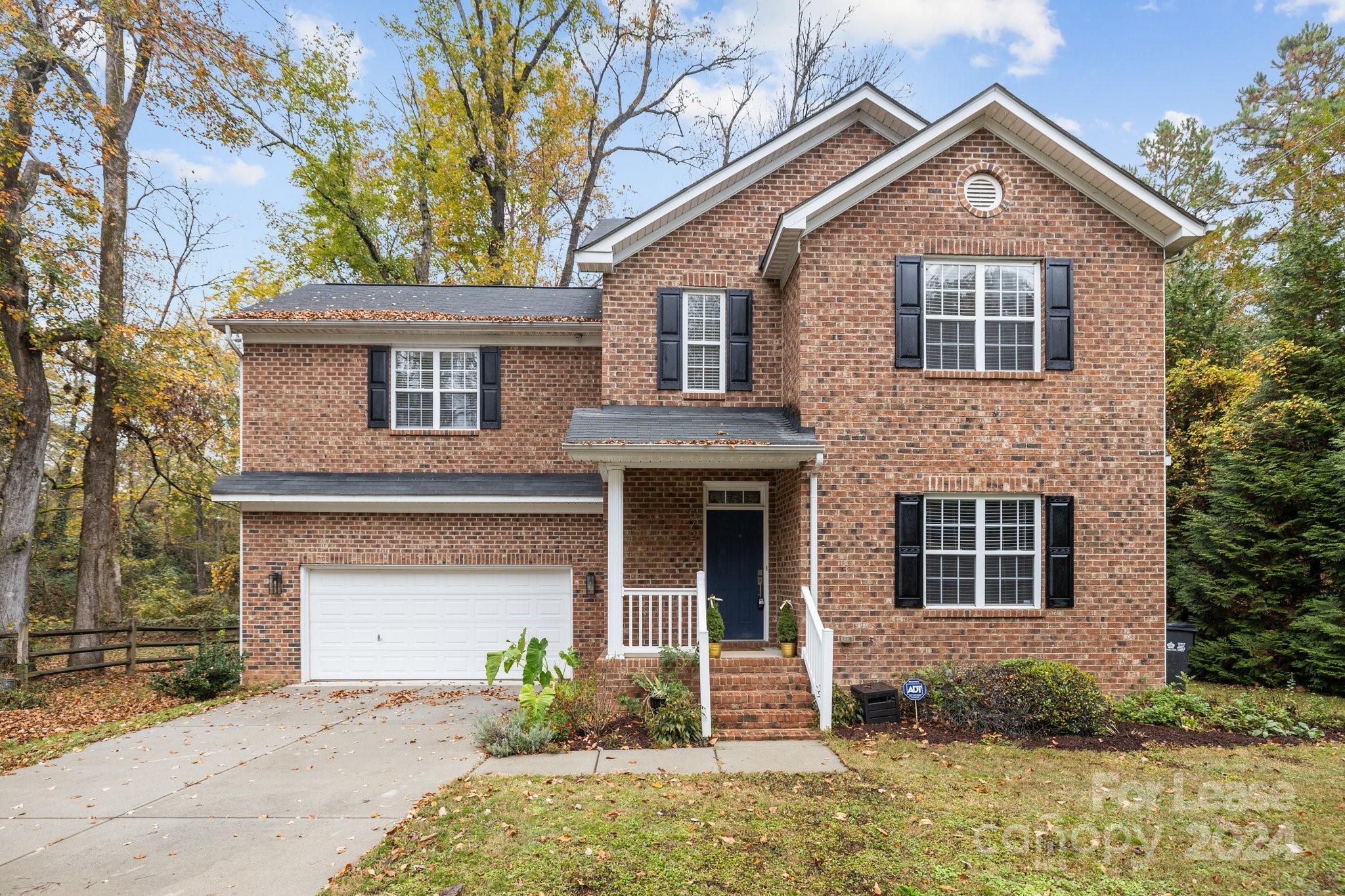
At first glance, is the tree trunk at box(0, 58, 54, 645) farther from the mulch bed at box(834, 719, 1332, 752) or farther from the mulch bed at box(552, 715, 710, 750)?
the mulch bed at box(834, 719, 1332, 752)

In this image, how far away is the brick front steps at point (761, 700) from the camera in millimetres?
8234

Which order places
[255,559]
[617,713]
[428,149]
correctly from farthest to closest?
[428,149], [255,559], [617,713]

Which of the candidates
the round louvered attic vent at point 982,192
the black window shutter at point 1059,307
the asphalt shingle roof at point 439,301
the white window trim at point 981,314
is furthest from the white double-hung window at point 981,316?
the asphalt shingle roof at point 439,301

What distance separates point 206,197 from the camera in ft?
63.0

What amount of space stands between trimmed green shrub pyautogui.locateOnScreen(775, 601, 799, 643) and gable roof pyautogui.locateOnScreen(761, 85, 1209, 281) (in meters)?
4.75

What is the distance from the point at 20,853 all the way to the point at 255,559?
650 cm

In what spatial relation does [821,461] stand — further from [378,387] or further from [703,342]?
[378,387]

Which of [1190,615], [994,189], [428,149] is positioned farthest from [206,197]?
[1190,615]

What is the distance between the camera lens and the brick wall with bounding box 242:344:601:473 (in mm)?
11883

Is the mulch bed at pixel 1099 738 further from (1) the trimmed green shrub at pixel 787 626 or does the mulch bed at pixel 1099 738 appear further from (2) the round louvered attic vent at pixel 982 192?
(2) the round louvered attic vent at pixel 982 192

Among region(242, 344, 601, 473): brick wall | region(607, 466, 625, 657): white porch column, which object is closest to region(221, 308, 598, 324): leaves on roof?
region(242, 344, 601, 473): brick wall

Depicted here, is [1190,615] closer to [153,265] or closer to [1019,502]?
[1019,502]

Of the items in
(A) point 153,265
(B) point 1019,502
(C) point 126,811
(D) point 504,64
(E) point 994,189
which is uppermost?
(D) point 504,64

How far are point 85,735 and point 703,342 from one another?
9.44 meters
